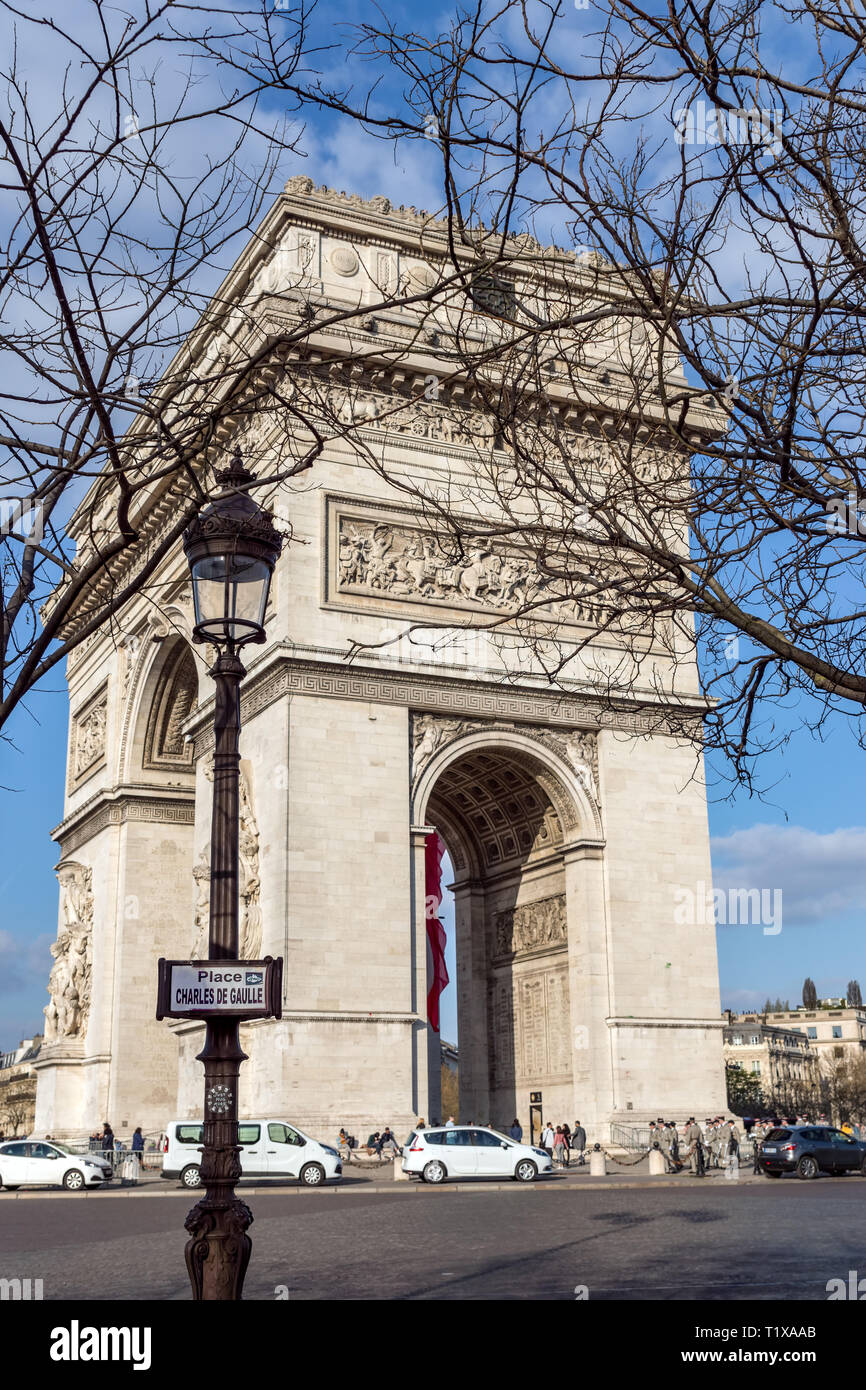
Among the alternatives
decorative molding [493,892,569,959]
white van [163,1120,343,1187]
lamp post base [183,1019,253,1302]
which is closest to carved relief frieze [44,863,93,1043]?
decorative molding [493,892,569,959]

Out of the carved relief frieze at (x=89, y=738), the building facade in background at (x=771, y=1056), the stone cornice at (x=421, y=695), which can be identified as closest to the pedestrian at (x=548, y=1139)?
the stone cornice at (x=421, y=695)

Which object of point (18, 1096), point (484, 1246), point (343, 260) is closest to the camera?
point (484, 1246)

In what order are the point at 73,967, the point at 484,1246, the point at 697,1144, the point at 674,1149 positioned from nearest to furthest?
1. the point at 484,1246
2. the point at 697,1144
3. the point at 674,1149
4. the point at 73,967

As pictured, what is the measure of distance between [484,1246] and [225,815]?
23.8 feet

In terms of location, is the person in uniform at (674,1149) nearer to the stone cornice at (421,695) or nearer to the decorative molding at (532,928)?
the decorative molding at (532,928)

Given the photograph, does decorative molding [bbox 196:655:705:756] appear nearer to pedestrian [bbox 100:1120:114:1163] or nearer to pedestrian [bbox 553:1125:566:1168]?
pedestrian [bbox 553:1125:566:1168]

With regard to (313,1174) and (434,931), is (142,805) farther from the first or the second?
(313,1174)

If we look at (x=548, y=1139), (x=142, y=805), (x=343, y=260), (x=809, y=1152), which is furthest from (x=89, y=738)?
(x=809, y=1152)

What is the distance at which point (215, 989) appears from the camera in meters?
6.11

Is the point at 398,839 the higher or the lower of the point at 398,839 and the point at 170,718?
the lower

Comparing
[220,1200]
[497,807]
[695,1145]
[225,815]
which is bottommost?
[695,1145]

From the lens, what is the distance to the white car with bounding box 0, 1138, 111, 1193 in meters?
25.3

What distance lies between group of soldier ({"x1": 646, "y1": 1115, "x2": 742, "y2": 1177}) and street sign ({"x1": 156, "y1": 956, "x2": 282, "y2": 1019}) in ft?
65.4
